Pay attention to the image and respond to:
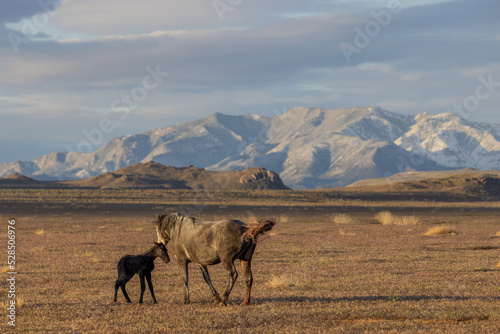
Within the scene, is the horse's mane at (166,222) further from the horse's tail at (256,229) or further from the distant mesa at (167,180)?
the distant mesa at (167,180)

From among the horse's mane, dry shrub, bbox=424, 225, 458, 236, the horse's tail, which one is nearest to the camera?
the horse's tail

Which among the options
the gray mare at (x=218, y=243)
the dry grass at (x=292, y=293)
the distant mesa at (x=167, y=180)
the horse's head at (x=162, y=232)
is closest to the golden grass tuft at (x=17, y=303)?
the dry grass at (x=292, y=293)

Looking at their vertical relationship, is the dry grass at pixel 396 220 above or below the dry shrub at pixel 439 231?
above

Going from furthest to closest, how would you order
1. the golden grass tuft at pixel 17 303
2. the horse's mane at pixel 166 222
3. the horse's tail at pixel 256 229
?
the horse's mane at pixel 166 222, the golden grass tuft at pixel 17 303, the horse's tail at pixel 256 229

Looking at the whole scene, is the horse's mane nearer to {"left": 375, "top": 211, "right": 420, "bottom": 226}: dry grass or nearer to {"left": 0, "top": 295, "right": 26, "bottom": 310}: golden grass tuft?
{"left": 0, "top": 295, "right": 26, "bottom": 310}: golden grass tuft

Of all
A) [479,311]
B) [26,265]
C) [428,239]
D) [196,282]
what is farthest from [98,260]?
[428,239]

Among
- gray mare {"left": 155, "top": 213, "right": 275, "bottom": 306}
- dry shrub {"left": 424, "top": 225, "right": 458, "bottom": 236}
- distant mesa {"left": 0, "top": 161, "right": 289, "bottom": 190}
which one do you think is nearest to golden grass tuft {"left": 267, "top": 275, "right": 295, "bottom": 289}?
gray mare {"left": 155, "top": 213, "right": 275, "bottom": 306}

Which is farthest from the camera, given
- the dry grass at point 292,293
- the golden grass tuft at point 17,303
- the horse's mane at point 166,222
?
the horse's mane at point 166,222

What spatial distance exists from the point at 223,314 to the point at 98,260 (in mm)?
10960

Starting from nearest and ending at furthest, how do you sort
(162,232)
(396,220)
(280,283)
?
(162,232) → (280,283) → (396,220)

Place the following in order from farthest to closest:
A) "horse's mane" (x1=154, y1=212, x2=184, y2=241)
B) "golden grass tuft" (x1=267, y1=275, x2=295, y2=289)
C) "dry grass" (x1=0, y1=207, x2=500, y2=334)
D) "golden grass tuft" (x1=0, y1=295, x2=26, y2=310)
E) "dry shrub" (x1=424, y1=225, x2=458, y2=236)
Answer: "dry shrub" (x1=424, y1=225, x2=458, y2=236), "golden grass tuft" (x1=267, y1=275, x2=295, y2=289), "horse's mane" (x1=154, y1=212, x2=184, y2=241), "golden grass tuft" (x1=0, y1=295, x2=26, y2=310), "dry grass" (x1=0, y1=207, x2=500, y2=334)

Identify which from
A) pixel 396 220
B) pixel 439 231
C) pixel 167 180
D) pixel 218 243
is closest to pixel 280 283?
pixel 218 243

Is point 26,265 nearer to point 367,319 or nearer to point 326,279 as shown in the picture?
point 326,279

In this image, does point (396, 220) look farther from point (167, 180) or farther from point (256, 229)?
point (167, 180)
